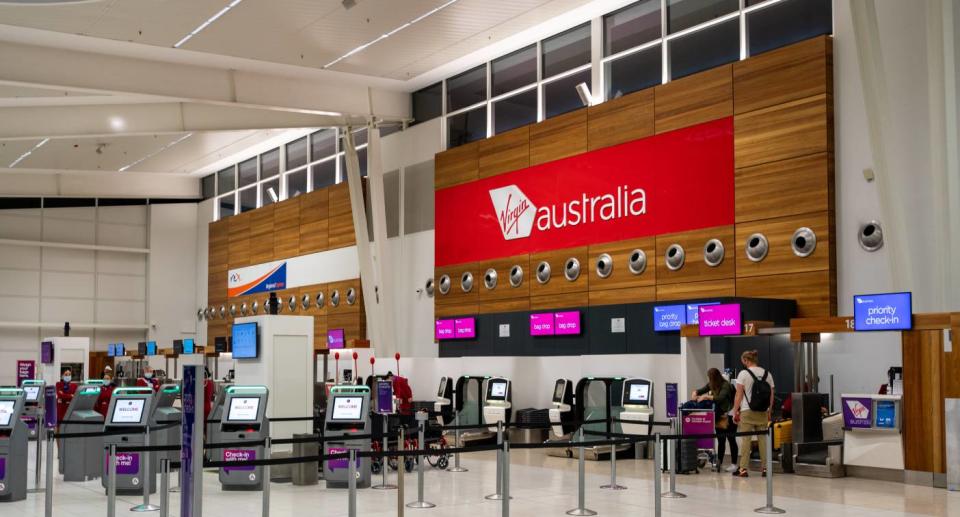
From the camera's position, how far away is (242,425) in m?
11.5

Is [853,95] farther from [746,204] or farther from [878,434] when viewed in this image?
[878,434]

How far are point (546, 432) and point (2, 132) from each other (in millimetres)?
13163

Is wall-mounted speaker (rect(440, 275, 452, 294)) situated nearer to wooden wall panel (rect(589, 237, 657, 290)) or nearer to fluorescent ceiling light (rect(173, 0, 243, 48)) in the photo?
wooden wall panel (rect(589, 237, 657, 290))

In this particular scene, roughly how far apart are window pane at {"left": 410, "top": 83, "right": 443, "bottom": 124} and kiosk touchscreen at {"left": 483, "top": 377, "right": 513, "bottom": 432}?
22.5 feet

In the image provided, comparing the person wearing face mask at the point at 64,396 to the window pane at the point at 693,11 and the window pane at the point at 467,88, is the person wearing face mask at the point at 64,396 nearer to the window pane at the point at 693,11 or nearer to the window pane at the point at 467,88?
the window pane at the point at 467,88

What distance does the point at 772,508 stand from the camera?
31.1 feet

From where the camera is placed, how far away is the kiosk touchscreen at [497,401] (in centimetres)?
1748

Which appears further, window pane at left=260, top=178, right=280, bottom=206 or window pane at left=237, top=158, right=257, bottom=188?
window pane at left=237, top=158, right=257, bottom=188

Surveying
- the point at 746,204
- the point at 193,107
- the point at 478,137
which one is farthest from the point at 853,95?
the point at 193,107

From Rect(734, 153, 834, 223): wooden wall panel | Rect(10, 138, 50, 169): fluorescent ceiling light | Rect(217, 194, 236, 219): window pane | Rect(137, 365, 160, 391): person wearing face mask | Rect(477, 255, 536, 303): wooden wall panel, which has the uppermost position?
Rect(10, 138, 50, 169): fluorescent ceiling light

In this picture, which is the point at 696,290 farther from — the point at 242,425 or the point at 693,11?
the point at 242,425

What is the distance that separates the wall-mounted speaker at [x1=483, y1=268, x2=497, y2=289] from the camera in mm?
19766

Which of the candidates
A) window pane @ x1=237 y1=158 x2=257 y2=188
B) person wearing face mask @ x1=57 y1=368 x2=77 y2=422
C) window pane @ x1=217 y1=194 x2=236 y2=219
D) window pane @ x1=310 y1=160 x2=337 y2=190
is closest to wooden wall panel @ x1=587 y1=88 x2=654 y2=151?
person wearing face mask @ x1=57 y1=368 x2=77 y2=422

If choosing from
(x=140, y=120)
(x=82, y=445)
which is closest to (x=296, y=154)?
(x=140, y=120)
